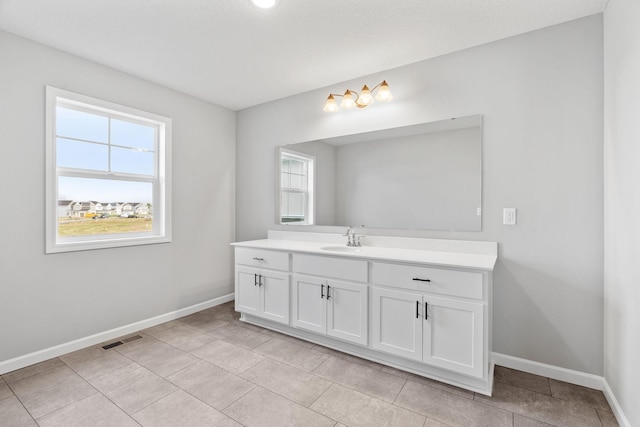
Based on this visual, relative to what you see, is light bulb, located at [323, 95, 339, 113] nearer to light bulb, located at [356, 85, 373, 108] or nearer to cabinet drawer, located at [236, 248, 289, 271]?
light bulb, located at [356, 85, 373, 108]

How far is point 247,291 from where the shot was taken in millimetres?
3066

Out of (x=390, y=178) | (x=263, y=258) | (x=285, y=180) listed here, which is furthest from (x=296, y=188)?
(x=390, y=178)

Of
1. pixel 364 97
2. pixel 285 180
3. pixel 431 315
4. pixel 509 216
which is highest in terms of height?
pixel 364 97

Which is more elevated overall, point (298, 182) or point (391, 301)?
point (298, 182)

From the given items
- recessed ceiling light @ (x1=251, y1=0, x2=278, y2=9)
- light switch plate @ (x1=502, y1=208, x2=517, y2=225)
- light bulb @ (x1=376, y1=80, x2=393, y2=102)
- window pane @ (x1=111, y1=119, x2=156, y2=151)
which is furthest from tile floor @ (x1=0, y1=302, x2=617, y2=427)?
recessed ceiling light @ (x1=251, y1=0, x2=278, y2=9)

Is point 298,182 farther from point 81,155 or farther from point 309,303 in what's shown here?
point 81,155

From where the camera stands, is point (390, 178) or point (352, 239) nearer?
point (390, 178)

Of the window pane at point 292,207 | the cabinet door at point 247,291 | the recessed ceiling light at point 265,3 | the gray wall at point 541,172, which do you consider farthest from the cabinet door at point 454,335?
the recessed ceiling light at point 265,3

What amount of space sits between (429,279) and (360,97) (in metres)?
1.70

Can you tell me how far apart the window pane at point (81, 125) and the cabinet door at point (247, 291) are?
1798mm

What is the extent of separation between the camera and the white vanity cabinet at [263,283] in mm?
2805

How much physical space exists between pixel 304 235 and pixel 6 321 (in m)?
2.48

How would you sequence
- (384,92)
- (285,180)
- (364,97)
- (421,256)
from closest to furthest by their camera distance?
(421,256)
(384,92)
(364,97)
(285,180)

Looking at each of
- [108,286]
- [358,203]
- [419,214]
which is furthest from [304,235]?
[108,286]
